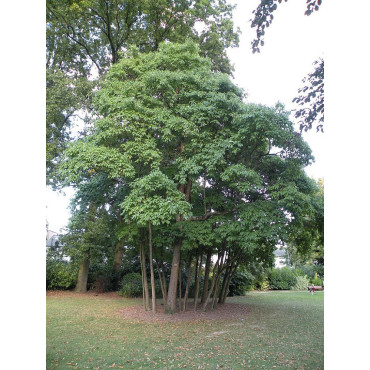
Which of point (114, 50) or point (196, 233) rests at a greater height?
point (114, 50)

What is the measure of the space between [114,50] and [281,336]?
424 inches

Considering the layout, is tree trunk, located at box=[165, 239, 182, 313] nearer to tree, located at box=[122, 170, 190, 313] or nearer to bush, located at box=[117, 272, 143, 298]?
tree, located at box=[122, 170, 190, 313]

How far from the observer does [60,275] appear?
12.0 meters

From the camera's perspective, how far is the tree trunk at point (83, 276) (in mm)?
11992

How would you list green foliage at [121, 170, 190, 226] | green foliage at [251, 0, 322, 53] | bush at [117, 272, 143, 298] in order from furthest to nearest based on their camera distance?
bush at [117, 272, 143, 298], green foliage at [121, 170, 190, 226], green foliage at [251, 0, 322, 53]

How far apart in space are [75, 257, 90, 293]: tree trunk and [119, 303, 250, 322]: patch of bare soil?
4.25 metres

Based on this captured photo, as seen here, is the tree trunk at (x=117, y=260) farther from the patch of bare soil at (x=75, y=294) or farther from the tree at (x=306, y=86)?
the tree at (x=306, y=86)

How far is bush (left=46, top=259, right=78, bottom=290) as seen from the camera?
12016mm

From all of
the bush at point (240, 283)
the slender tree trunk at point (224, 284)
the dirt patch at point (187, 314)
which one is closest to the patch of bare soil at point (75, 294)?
the dirt patch at point (187, 314)

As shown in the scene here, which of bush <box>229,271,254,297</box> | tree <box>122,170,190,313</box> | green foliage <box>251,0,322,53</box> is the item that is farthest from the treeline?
bush <box>229,271,254,297</box>

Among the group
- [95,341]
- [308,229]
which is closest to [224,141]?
[308,229]
